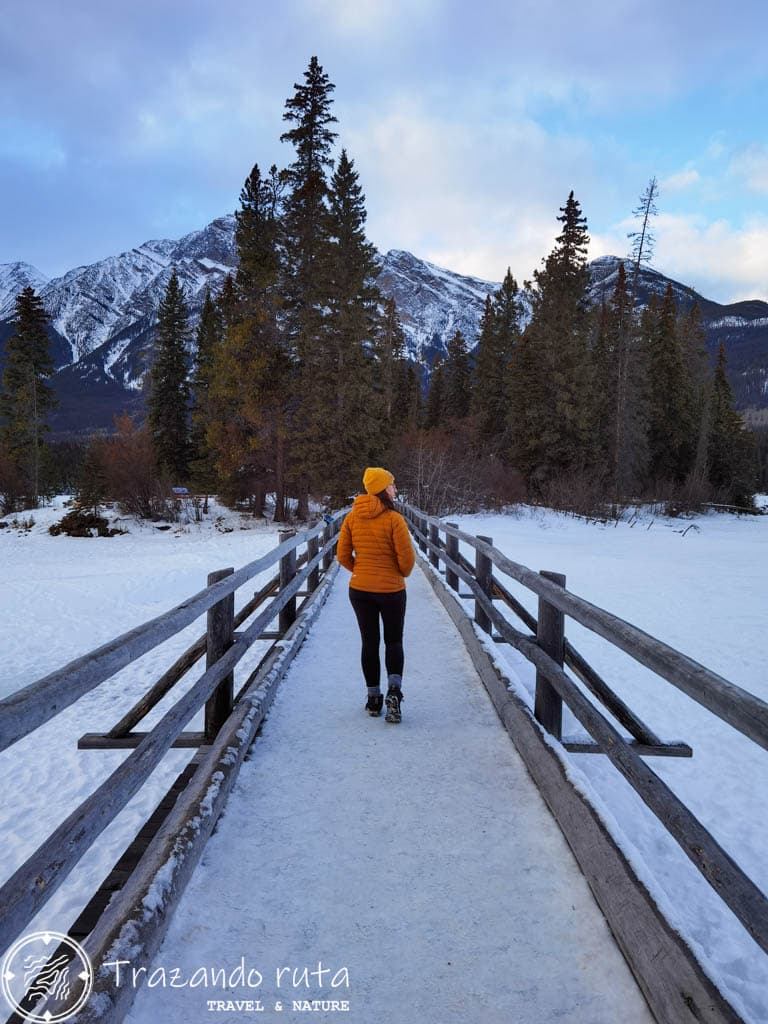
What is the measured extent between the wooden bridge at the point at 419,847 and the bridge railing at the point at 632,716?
10 mm

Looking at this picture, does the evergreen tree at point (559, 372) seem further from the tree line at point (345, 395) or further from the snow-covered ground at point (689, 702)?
the snow-covered ground at point (689, 702)

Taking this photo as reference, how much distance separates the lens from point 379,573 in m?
4.62

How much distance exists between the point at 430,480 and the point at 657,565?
14523 mm

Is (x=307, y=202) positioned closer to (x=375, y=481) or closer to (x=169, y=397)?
(x=169, y=397)

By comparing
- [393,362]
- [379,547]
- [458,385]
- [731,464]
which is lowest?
[379,547]

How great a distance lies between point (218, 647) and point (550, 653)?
2348mm

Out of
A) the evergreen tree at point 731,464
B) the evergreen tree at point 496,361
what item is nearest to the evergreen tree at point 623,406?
the evergreen tree at point 496,361

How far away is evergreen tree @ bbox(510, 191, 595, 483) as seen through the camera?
3484cm

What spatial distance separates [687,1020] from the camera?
5.60 feet

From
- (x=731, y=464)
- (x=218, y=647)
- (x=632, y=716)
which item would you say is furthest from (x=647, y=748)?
(x=731, y=464)

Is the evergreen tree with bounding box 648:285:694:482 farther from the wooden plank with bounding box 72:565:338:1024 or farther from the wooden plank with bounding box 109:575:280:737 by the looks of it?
the wooden plank with bounding box 72:565:338:1024

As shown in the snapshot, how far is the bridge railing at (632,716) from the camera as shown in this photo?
169cm

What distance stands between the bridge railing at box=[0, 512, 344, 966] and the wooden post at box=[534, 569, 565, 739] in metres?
2.21

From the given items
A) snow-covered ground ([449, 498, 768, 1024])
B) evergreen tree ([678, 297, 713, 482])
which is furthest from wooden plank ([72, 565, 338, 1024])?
evergreen tree ([678, 297, 713, 482])
